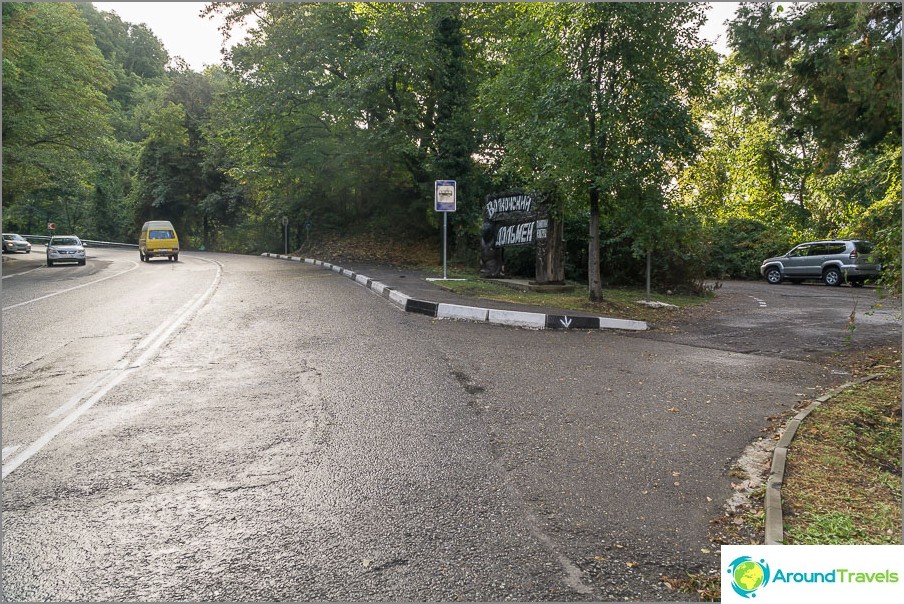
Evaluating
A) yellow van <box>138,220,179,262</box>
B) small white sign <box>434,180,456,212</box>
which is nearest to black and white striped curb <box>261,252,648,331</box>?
small white sign <box>434,180,456,212</box>

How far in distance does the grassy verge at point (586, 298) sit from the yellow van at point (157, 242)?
19616 millimetres

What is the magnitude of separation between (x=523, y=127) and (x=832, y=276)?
16858mm

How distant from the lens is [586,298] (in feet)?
48.6

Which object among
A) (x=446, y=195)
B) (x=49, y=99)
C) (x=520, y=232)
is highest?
(x=49, y=99)

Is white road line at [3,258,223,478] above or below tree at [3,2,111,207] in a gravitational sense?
below

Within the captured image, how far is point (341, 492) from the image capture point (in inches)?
155

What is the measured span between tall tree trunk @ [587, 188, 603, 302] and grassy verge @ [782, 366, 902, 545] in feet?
25.4

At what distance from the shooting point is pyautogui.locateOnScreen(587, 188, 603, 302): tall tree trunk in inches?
558

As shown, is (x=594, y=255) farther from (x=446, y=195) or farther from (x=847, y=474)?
(x=847, y=474)

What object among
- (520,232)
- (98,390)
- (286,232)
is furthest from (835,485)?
(286,232)

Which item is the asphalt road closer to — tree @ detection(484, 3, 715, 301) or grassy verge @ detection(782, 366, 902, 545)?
grassy verge @ detection(782, 366, 902, 545)

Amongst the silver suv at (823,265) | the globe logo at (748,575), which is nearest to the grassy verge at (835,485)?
the globe logo at (748,575)

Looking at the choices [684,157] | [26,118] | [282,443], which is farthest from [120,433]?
[26,118]

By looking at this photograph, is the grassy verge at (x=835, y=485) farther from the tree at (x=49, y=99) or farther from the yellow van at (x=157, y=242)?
the yellow van at (x=157, y=242)
